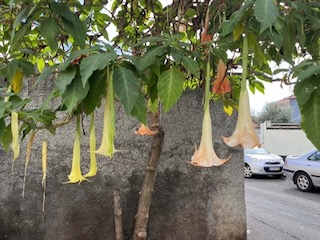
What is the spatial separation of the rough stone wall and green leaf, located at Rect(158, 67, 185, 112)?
5.79 feet

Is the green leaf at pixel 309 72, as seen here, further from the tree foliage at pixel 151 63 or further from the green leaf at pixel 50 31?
the green leaf at pixel 50 31

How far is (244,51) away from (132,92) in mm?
324

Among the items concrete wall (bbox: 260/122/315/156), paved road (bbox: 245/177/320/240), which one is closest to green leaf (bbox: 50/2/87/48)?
paved road (bbox: 245/177/320/240)

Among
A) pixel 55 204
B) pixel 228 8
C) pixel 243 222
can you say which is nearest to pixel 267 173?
pixel 243 222

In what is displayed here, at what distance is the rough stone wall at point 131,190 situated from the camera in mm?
2580

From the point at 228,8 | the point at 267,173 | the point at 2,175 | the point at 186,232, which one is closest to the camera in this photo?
the point at 228,8

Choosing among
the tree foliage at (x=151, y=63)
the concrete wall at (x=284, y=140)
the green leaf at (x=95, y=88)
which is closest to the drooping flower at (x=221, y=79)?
the tree foliage at (x=151, y=63)

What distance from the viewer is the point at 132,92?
82 centimetres

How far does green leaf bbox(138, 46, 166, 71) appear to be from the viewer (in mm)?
901

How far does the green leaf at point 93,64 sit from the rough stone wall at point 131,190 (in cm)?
184

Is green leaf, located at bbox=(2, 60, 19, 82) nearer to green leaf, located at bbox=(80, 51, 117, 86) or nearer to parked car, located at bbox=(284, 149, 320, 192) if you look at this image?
green leaf, located at bbox=(80, 51, 117, 86)

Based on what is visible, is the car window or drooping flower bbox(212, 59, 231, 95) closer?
drooping flower bbox(212, 59, 231, 95)

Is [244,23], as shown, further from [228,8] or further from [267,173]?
[267,173]

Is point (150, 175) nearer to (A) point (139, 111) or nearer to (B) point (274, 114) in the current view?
(A) point (139, 111)
